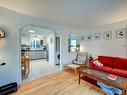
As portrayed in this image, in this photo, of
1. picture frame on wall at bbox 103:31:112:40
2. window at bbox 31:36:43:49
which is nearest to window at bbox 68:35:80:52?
picture frame on wall at bbox 103:31:112:40

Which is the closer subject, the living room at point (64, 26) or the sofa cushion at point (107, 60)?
the living room at point (64, 26)

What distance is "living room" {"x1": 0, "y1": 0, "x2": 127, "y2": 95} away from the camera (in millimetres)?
2277

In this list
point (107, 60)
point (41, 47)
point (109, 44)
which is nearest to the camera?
point (107, 60)

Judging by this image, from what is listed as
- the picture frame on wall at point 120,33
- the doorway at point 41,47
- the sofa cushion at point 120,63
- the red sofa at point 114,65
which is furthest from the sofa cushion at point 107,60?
the doorway at point 41,47

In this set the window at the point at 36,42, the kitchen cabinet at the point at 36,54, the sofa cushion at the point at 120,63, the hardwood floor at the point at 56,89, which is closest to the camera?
the hardwood floor at the point at 56,89

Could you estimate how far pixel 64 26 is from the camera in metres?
4.48

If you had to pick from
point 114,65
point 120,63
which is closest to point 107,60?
point 114,65

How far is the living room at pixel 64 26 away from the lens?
2277mm

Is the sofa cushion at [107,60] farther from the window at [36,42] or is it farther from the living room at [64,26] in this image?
the window at [36,42]

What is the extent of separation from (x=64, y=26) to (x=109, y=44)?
222 centimetres

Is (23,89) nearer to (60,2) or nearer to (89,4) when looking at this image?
(60,2)

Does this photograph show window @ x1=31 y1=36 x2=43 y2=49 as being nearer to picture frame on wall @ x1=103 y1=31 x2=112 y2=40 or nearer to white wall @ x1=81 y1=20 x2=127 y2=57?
white wall @ x1=81 y1=20 x2=127 y2=57

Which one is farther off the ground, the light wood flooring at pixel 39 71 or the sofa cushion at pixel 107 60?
the sofa cushion at pixel 107 60

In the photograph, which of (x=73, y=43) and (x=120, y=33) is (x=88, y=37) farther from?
(x=120, y=33)
